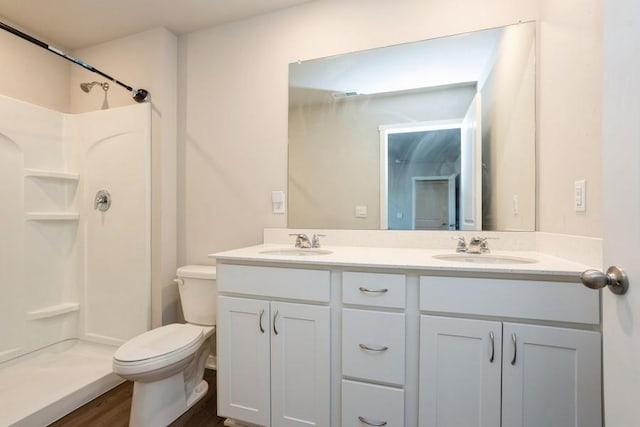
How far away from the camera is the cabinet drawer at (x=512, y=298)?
3.22ft

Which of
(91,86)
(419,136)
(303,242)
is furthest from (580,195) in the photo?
(91,86)

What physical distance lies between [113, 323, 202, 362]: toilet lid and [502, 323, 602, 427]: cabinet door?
1461mm

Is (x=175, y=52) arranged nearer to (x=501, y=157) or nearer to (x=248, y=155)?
(x=248, y=155)

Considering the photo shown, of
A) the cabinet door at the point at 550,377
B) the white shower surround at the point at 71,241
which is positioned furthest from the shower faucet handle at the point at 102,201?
the cabinet door at the point at 550,377

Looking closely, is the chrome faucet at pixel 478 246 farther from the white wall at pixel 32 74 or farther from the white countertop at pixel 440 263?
the white wall at pixel 32 74

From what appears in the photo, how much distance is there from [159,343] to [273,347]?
0.64 metres

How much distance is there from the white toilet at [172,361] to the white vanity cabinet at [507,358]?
119 centimetres

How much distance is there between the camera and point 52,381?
1.78 m

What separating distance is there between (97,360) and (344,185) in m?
2.11

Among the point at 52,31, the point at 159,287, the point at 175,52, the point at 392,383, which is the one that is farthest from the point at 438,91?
→ the point at 52,31

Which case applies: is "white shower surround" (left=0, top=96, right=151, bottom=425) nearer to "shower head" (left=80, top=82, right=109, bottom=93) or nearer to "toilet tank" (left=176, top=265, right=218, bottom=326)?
"shower head" (left=80, top=82, right=109, bottom=93)

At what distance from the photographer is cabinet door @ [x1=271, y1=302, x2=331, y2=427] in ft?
4.17

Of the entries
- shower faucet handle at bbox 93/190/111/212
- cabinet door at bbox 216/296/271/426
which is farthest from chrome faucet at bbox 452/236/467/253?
shower faucet handle at bbox 93/190/111/212

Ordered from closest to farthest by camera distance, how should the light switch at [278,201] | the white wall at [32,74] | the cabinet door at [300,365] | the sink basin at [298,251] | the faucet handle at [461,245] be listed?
the cabinet door at [300,365] → the faucet handle at [461,245] → the sink basin at [298,251] → the light switch at [278,201] → the white wall at [32,74]
